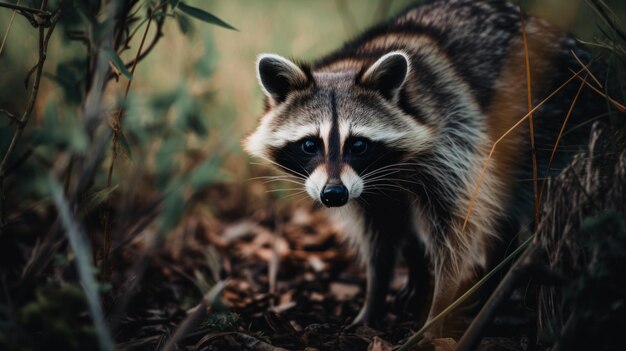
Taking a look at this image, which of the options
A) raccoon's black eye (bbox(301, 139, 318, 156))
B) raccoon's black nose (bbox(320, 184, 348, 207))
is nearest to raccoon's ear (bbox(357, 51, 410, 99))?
raccoon's black eye (bbox(301, 139, 318, 156))

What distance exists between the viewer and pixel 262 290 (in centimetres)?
366

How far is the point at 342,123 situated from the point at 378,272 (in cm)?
107

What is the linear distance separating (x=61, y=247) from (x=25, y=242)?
794 mm

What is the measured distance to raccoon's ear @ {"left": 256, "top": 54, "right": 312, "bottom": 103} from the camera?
3.08 m

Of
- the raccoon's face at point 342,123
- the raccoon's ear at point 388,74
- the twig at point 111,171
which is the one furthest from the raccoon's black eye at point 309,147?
the twig at point 111,171

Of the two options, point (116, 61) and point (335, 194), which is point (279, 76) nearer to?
point (335, 194)

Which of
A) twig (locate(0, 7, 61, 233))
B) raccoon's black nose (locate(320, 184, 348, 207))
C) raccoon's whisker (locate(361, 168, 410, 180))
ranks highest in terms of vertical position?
twig (locate(0, 7, 61, 233))

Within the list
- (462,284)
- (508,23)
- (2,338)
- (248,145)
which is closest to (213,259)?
(248,145)

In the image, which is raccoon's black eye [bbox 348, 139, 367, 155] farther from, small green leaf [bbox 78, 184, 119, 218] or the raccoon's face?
small green leaf [bbox 78, 184, 119, 218]

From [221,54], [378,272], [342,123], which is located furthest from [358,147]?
[221,54]

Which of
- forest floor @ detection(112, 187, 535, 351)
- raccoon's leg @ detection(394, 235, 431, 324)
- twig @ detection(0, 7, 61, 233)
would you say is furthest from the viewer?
raccoon's leg @ detection(394, 235, 431, 324)

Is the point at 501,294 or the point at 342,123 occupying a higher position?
the point at 342,123

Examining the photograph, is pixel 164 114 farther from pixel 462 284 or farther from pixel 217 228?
pixel 462 284

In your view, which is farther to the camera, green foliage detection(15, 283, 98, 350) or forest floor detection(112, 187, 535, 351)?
forest floor detection(112, 187, 535, 351)
